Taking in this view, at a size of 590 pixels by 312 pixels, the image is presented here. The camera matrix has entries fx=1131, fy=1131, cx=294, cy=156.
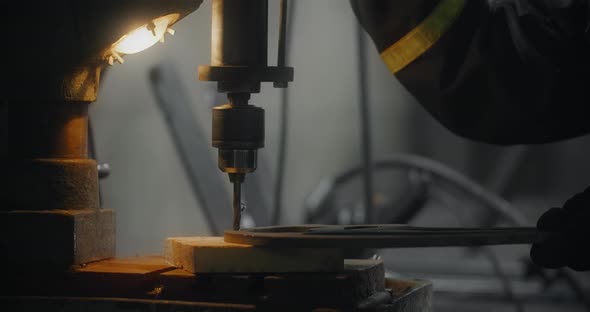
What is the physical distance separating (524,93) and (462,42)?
0.12 metres

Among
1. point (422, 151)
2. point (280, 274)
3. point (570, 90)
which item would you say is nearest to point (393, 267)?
point (422, 151)

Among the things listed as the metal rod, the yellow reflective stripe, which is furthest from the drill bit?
the yellow reflective stripe

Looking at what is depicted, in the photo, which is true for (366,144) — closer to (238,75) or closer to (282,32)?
(282,32)

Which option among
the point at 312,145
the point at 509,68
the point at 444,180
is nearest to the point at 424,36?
the point at 509,68

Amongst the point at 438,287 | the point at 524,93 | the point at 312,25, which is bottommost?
the point at 438,287

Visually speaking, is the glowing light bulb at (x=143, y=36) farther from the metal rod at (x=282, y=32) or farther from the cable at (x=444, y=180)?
the cable at (x=444, y=180)

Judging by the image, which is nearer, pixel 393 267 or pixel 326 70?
pixel 393 267

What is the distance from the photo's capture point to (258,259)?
1365mm

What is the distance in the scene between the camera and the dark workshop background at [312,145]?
5.57 metres

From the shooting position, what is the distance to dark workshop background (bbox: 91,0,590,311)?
5.57m

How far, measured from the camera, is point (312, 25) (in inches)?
258

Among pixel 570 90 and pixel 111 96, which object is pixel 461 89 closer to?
pixel 570 90

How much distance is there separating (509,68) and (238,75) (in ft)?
1.46

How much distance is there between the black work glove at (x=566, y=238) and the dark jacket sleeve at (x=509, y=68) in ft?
0.84
